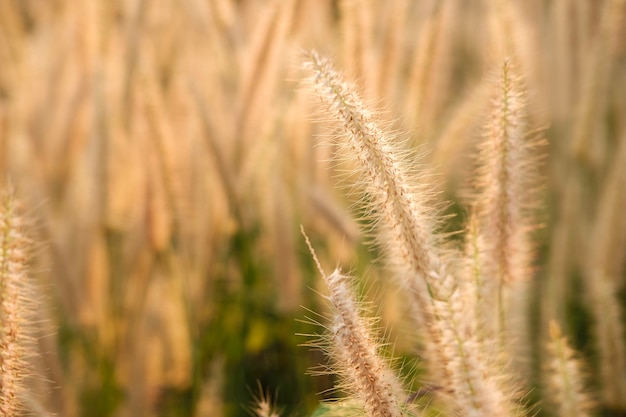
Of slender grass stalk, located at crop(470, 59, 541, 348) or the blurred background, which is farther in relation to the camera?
the blurred background

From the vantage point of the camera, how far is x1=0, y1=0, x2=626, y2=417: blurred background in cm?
118

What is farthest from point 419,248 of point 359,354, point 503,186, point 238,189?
point 238,189

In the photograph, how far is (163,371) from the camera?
1.30 meters

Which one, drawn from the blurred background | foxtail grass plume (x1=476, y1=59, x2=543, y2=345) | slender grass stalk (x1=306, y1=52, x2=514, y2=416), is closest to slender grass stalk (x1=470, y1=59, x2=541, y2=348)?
foxtail grass plume (x1=476, y1=59, x2=543, y2=345)

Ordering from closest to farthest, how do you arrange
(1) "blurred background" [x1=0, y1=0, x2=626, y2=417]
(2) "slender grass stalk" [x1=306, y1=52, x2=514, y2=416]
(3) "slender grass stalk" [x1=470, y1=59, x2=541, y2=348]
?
(2) "slender grass stalk" [x1=306, y1=52, x2=514, y2=416]
(3) "slender grass stalk" [x1=470, y1=59, x2=541, y2=348]
(1) "blurred background" [x1=0, y1=0, x2=626, y2=417]

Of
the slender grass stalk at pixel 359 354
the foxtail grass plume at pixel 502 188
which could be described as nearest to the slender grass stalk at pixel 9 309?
the slender grass stalk at pixel 359 354

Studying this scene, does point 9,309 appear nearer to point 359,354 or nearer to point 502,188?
point 359,354

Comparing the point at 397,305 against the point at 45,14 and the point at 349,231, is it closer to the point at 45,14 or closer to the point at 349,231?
the point at 349,231

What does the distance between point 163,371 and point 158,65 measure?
0.77 meters

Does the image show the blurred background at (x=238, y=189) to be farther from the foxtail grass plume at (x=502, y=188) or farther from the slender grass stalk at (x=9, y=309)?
the slender grass stalk at (x=9, y=309)

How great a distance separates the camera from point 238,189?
1.33 m

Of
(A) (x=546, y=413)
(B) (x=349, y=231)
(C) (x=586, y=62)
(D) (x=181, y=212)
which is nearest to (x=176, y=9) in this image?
(D) (x=181, y=212)

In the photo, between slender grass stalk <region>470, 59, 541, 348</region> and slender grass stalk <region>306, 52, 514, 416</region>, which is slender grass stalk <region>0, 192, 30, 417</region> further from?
slender grass stalk <region>470, 59, 541, 348</region>

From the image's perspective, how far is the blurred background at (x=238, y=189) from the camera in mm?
1176
